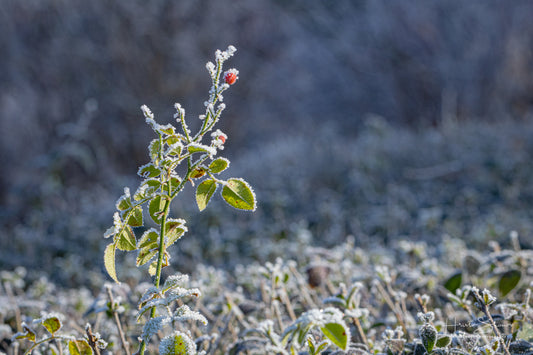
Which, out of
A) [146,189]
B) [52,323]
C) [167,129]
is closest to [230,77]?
[167,129]

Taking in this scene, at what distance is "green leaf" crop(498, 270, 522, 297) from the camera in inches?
59.0

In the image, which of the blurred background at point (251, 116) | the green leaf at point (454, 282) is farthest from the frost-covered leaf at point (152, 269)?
the blurred background at point (251, 116)

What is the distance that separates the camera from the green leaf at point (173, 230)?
1.03m

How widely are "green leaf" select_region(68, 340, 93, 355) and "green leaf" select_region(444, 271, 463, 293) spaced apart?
1.17 meters

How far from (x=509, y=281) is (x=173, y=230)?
1096 millimetres

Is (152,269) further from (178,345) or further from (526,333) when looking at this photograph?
(526,333)

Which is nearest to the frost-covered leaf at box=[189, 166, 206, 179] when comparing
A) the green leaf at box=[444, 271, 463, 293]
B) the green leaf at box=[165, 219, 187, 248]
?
the green leaf at box=[165, 219, 187, 248]

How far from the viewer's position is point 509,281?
1.51m

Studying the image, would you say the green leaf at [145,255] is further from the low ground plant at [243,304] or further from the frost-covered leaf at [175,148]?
the frost-covered leaf at [175,148]

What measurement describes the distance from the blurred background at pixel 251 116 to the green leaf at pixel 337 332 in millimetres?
2379

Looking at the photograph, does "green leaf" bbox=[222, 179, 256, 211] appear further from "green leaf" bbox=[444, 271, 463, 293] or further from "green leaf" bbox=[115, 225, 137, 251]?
"green leaf" bbox=[444, 271, 463, 293]

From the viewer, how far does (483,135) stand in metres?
5.34

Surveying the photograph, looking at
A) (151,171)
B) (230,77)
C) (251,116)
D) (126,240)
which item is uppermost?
(251,116)

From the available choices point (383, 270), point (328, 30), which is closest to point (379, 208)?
point (383, 270)
